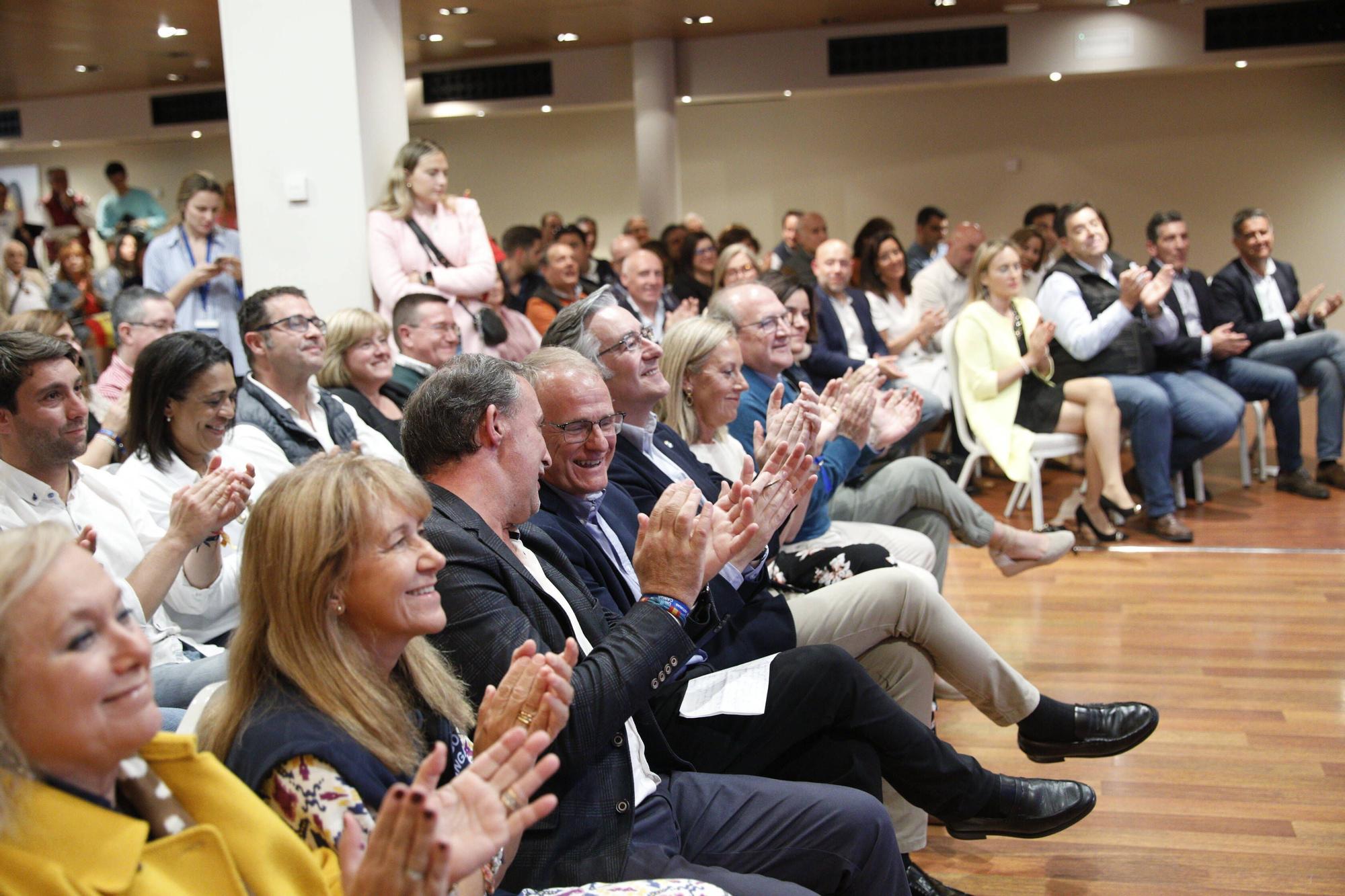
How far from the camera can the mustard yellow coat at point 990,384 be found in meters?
5.25

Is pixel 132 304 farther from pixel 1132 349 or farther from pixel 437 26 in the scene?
pixel 437 26

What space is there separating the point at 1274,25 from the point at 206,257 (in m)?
7.68

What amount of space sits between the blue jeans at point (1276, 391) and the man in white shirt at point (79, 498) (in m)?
5.21

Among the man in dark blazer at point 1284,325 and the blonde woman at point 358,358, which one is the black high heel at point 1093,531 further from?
the blonde woman at point 358,358

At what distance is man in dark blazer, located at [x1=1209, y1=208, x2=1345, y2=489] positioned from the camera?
19.9 ft

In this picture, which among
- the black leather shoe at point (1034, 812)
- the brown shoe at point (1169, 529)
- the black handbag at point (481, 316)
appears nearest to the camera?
the black leather shoe at point (1034, 812)

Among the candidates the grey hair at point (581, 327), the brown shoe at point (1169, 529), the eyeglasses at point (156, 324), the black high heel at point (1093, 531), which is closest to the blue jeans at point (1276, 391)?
the brown shoe at point (1169, 529)

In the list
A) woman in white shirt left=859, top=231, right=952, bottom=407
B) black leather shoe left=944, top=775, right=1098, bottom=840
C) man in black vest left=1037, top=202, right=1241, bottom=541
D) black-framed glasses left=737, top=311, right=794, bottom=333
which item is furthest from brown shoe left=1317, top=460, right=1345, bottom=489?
black leather shoe left=944, top=775, right=1098, bottom=840

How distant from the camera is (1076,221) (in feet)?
18.4

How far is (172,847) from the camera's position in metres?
1.14

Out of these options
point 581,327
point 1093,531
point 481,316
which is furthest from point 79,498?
point 1093,531

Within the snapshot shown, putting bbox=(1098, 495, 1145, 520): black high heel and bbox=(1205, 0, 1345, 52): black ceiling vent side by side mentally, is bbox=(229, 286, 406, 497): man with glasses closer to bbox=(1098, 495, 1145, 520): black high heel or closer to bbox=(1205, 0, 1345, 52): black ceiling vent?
bbox=(1098, 495, 1145, 520): black high heel

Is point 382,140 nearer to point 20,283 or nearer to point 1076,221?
point 20,283

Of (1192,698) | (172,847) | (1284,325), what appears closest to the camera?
(172,847)
